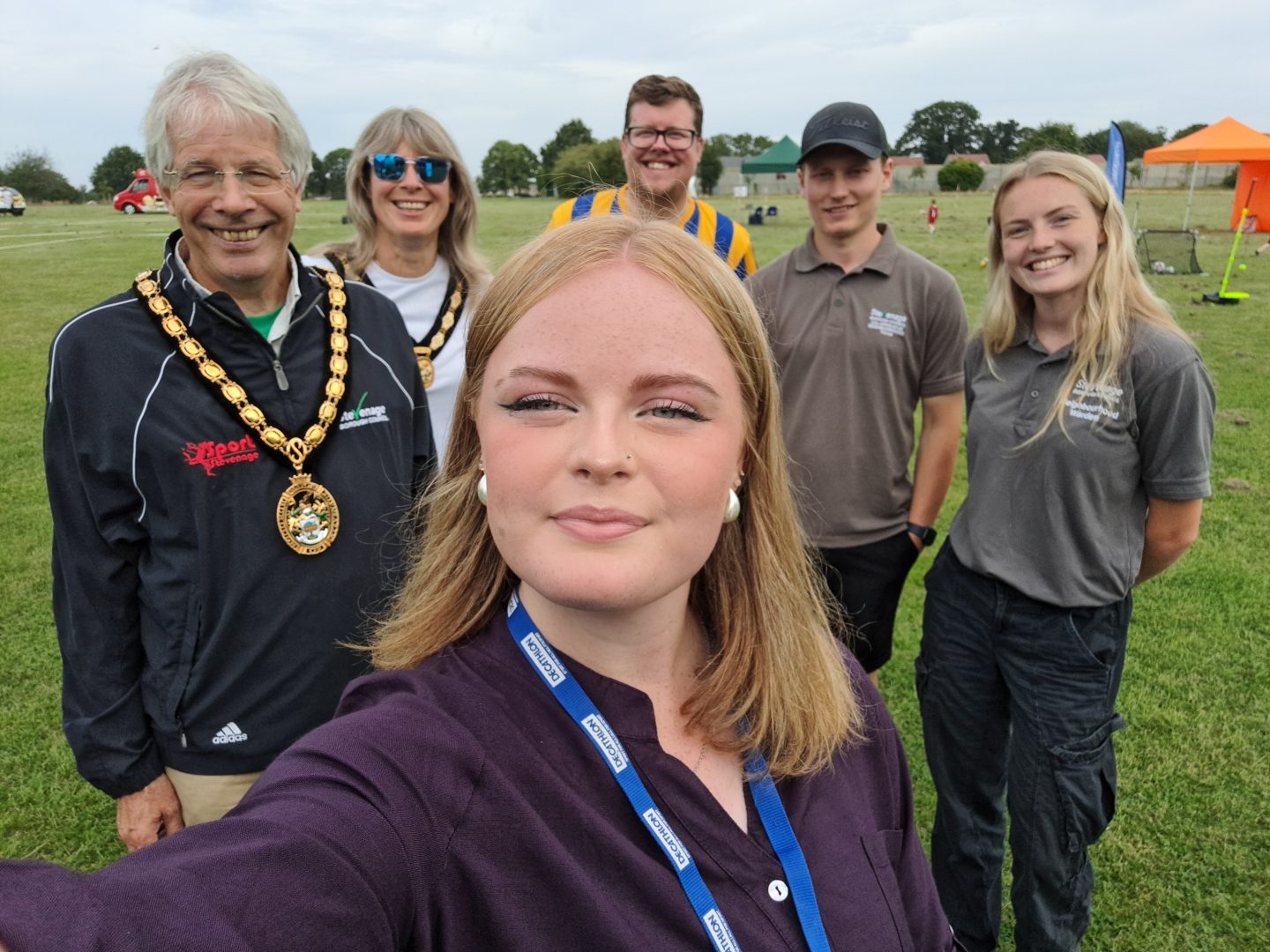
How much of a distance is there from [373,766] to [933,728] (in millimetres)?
2618

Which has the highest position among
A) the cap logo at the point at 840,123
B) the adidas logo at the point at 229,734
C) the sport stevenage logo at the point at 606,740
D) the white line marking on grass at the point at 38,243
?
the cap logo at the point at 840,123

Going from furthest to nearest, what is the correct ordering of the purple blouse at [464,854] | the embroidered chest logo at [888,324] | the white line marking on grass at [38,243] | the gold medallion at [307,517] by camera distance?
the white line marking on grass at [38,243] → the embroidered chest logo at [888,324] → the gold medallion at [307,517] → the purple blouse at [464,854]

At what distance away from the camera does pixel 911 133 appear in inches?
3898

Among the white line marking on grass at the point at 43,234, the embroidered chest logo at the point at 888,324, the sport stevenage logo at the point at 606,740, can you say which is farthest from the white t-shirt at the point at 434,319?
the white line marking on grass at the point at 43,234

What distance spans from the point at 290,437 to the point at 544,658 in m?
1.42

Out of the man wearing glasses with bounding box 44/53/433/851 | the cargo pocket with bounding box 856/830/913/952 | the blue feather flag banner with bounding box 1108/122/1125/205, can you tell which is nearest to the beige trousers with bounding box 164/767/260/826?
the man wearing glasses with bounding box 44/53/433/851

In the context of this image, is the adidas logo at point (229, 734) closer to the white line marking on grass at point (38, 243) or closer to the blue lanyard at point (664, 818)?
the blue lanyard at point (664, 818)

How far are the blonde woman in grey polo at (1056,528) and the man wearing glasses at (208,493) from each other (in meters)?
2.03

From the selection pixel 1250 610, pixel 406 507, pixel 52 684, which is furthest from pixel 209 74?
pixel 1250 610

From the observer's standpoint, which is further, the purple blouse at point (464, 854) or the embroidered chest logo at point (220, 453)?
the embroidered chest logo at point (220, 453)

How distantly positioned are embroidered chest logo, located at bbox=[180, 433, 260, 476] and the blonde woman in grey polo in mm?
2355

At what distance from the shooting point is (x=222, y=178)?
2.57 meters

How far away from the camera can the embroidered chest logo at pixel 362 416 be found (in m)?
2.65

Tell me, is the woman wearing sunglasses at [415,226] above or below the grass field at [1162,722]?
above
